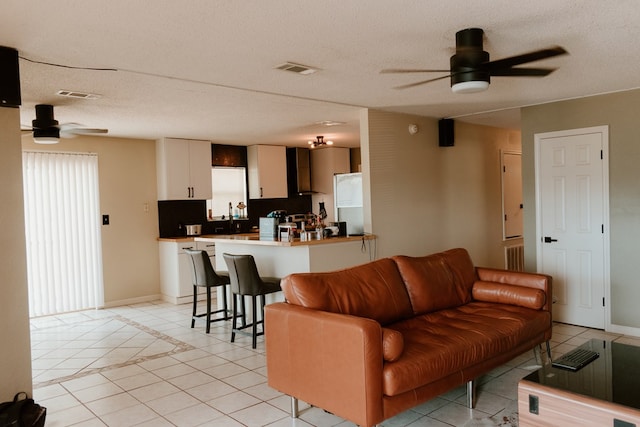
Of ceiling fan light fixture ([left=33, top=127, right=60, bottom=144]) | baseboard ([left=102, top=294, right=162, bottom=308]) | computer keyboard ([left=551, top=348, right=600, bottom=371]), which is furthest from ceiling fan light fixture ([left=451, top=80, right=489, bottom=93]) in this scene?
baseboard ([left=102, top=294, right=162, bottom=308])

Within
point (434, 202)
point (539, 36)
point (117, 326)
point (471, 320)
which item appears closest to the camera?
point (539, 36)

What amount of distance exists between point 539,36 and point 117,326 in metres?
5.36

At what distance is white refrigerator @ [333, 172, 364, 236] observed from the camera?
586 cm

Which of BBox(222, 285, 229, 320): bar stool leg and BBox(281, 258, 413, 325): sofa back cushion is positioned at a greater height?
BBox(281, 258, 413, 325): sofa back cushion

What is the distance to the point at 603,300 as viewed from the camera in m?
4.94

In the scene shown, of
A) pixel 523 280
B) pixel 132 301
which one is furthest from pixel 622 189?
pixel 132 301

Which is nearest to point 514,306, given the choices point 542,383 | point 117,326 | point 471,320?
point 471,320

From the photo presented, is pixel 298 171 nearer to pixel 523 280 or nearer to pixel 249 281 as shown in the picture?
pixel 249 281

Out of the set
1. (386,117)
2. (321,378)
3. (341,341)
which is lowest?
(321,378)

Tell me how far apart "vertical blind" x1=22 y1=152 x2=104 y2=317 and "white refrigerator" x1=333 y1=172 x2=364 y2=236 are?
11.4 ft

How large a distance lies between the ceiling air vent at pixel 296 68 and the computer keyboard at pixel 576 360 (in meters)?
2.63

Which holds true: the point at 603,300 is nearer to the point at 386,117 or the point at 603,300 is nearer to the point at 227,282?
the point at 386,117

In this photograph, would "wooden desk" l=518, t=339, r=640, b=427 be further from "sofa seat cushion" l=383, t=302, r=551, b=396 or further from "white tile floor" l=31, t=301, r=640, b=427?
"white tile floor" l=31, t=301, r=640, b=427

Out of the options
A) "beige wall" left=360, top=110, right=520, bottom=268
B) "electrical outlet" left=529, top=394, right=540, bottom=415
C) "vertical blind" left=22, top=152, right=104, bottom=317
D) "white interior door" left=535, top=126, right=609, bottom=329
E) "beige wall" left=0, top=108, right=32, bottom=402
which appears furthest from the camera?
"vertical blind" left=22, top=152, right=104, bottom=317
